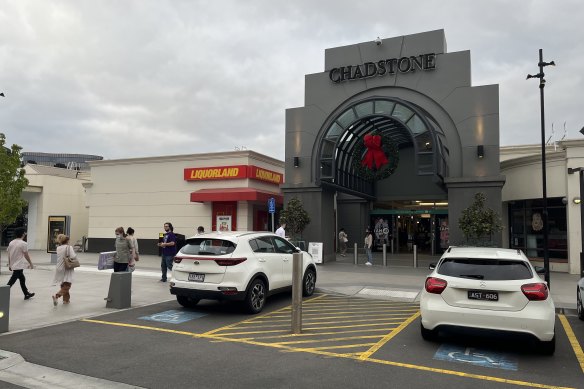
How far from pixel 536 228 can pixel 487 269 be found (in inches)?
574

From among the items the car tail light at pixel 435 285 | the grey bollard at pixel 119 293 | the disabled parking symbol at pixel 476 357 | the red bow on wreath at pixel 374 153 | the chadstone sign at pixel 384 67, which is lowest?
the disabled parking symbol at pixel 476 357

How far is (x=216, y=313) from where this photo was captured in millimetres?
8758

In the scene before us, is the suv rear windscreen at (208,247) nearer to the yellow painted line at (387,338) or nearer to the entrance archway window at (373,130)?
the yellow painted line at (387,338)

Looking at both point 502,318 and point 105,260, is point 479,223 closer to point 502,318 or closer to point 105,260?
point 502,318

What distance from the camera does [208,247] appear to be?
8.55 m

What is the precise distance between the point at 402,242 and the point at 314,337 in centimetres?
2083

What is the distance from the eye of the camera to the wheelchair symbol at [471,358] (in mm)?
5730

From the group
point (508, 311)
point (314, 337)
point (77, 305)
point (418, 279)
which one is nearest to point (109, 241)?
point (77, 305)

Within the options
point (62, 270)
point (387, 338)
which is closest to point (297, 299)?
point (387, 338)

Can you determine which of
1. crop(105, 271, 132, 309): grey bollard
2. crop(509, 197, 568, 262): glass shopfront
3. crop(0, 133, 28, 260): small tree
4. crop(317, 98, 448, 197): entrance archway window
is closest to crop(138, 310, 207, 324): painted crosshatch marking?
crop(105, 271, 132, 309): grey bollard

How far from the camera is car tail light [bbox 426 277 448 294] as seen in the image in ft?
20.4

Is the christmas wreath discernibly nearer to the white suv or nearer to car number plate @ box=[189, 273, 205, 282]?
the white suv

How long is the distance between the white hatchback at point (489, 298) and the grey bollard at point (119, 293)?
641 cm

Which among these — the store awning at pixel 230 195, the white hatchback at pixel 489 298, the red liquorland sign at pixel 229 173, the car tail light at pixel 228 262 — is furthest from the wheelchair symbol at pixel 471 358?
the red liquorland sign at pixel 229 173
